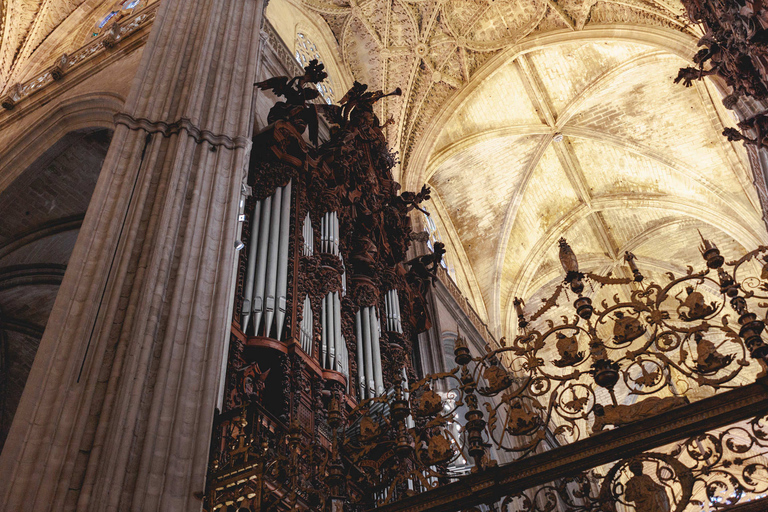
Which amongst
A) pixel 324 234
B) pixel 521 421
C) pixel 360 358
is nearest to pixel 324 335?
pixel 360 358

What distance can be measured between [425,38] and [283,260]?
9.32 metres

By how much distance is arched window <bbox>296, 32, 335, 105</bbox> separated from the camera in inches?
509

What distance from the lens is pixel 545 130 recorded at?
53.9 feet

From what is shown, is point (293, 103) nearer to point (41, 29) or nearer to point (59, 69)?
point (59, 69)

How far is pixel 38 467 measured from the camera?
4094 millimetres

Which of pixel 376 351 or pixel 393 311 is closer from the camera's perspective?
pixel 376 351

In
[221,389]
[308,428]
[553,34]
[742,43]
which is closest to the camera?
[221,389]

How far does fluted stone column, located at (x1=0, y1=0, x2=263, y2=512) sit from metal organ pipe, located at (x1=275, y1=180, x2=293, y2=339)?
1043mm

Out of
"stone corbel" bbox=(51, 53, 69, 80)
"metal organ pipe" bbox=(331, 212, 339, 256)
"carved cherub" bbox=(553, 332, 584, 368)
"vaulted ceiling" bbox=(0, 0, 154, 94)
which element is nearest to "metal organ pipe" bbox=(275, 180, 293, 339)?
"metal organ pipe" bbox=(331, 212, 339, 256)

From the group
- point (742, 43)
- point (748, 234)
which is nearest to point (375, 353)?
point (742, 43)

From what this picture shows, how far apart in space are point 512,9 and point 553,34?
3.32ft

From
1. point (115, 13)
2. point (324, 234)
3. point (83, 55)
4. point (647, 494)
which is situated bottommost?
point (647, 494)

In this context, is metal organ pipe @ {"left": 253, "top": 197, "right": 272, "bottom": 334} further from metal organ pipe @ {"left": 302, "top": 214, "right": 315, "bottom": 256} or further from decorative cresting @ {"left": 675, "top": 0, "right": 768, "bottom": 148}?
decorative cresting @ {"left": 675, "top": 0, "right": 768, "bottom": 148}

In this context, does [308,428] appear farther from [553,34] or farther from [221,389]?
[553,34]
